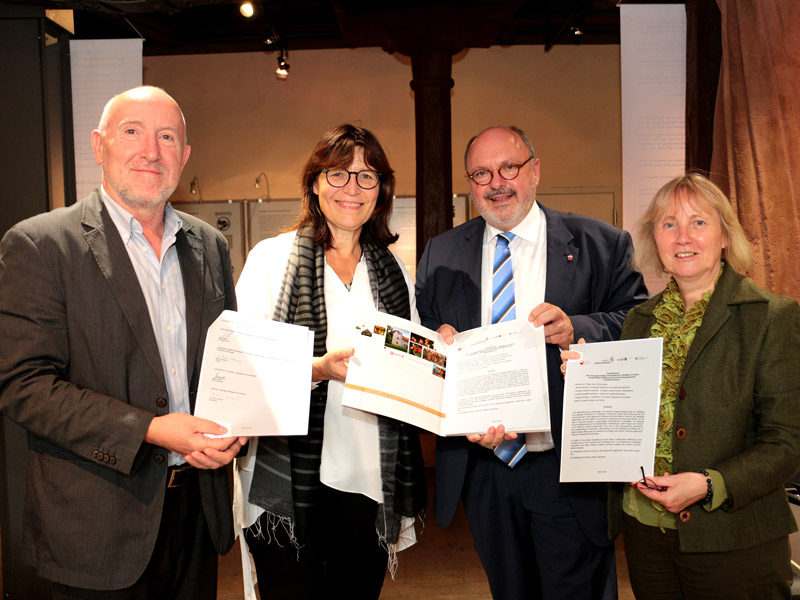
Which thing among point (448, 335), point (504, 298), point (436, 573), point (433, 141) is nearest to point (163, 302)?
point (448, 335)

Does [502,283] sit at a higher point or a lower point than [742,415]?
higher

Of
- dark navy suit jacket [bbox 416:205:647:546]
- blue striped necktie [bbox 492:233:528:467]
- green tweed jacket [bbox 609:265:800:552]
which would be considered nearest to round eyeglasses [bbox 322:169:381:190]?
dark navy suit jacket [bbox 416:205:647:546]

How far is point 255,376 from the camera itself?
6.24 ft

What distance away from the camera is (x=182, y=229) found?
2.14m

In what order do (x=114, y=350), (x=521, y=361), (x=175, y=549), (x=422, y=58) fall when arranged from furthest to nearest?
(x=422, y=58) < (x=521, y=361) < (x=175, y=549) < (x=114, y=350)

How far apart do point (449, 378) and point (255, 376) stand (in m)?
0.68

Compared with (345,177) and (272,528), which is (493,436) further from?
(345,177)

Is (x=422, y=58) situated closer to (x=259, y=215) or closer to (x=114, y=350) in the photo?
(x=259, y=215)

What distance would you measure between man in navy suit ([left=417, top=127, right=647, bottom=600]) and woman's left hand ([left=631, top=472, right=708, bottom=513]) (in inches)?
20.7

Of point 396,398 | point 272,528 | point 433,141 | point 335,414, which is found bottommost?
point 272,528

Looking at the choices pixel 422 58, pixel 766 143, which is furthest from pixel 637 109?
pixel 422 58

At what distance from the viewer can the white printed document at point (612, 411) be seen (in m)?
1.95

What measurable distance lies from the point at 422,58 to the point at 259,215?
314cm

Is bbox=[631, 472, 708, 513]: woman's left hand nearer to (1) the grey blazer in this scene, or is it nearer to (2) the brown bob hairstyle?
(2) the brown bob hairstyle
